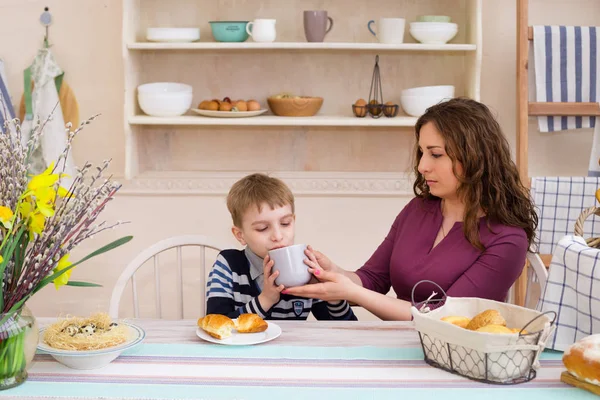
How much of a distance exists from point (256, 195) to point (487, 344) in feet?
2.26

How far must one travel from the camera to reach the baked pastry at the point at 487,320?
117 cm

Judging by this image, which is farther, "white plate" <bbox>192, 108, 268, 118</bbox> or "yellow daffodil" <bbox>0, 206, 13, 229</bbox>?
"white plate" <bbox>192, 108, 268, 118</bbox>

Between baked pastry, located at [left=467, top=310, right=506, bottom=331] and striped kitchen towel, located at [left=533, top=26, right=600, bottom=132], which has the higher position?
striped kitchen towel, located at [left=533, top=26, right=600, bottom=132]

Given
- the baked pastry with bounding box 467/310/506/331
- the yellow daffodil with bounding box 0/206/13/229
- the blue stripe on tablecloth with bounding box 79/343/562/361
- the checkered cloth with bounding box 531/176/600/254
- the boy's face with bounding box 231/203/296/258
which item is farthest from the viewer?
the checkered cloth with bounding box 531/176/600/254

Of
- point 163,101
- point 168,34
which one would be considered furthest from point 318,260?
point 168,34

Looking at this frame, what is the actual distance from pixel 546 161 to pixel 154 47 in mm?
1485

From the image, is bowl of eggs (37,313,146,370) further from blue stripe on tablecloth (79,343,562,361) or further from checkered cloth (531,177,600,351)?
checkered cloth (531,177,600,351)

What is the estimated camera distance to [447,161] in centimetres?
167

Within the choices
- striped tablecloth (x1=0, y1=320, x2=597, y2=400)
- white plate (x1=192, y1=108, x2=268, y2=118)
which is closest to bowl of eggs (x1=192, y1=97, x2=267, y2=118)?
white plate (x1=192, y1=108, x2=268, y2=118)

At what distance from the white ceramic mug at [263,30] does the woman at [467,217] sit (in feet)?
3.05

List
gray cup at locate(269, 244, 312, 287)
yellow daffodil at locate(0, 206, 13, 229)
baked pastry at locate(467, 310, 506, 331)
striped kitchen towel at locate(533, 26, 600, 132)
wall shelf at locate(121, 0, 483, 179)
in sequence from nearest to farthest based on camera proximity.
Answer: yellow daffodil at locate(0, 206, 13, 229), baked pastry at locate(467, 310, 506, 331), gray cup at locate(269, 244, 312, 287), striped kitchen towel at locate(533, 26, 600, 132), wall shelf at locate(121, 0, 483, 179)

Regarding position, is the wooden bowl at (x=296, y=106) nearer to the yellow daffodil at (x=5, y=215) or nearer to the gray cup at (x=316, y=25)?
the gray cup at (x=316, y=25)

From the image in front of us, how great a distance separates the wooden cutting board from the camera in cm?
110

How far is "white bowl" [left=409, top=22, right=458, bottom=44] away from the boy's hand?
132 centimetres
